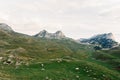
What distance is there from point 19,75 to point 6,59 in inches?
951

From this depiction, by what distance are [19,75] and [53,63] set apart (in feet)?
56.3

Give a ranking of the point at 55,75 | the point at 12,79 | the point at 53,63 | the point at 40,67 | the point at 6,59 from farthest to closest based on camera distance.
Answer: the point at 6,59, the point at 53,63, the point at 40,67, the point at 55,75, the point at 12,79

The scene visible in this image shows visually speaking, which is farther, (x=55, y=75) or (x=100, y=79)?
Result: (x=100, y=79)

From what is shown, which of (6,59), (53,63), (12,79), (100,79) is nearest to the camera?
(12,79)

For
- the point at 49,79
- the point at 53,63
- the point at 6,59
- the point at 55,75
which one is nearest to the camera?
the point at 49,79

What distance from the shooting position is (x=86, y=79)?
57406 millimetres

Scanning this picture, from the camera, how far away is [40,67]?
6506cm

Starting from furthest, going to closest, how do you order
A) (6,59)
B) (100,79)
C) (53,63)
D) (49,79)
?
(6,59)
(53,63)
(100,79)
(49,79)

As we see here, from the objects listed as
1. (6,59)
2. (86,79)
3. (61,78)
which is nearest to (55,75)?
(61,78)

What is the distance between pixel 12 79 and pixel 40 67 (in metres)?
17.3

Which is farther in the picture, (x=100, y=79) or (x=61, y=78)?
(x=100, y=79)

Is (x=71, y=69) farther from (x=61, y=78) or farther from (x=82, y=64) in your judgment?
(x=61, y=78)

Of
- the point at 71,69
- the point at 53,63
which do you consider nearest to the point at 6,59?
the point at 53,63

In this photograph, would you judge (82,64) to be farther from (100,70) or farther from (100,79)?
(100,79)
